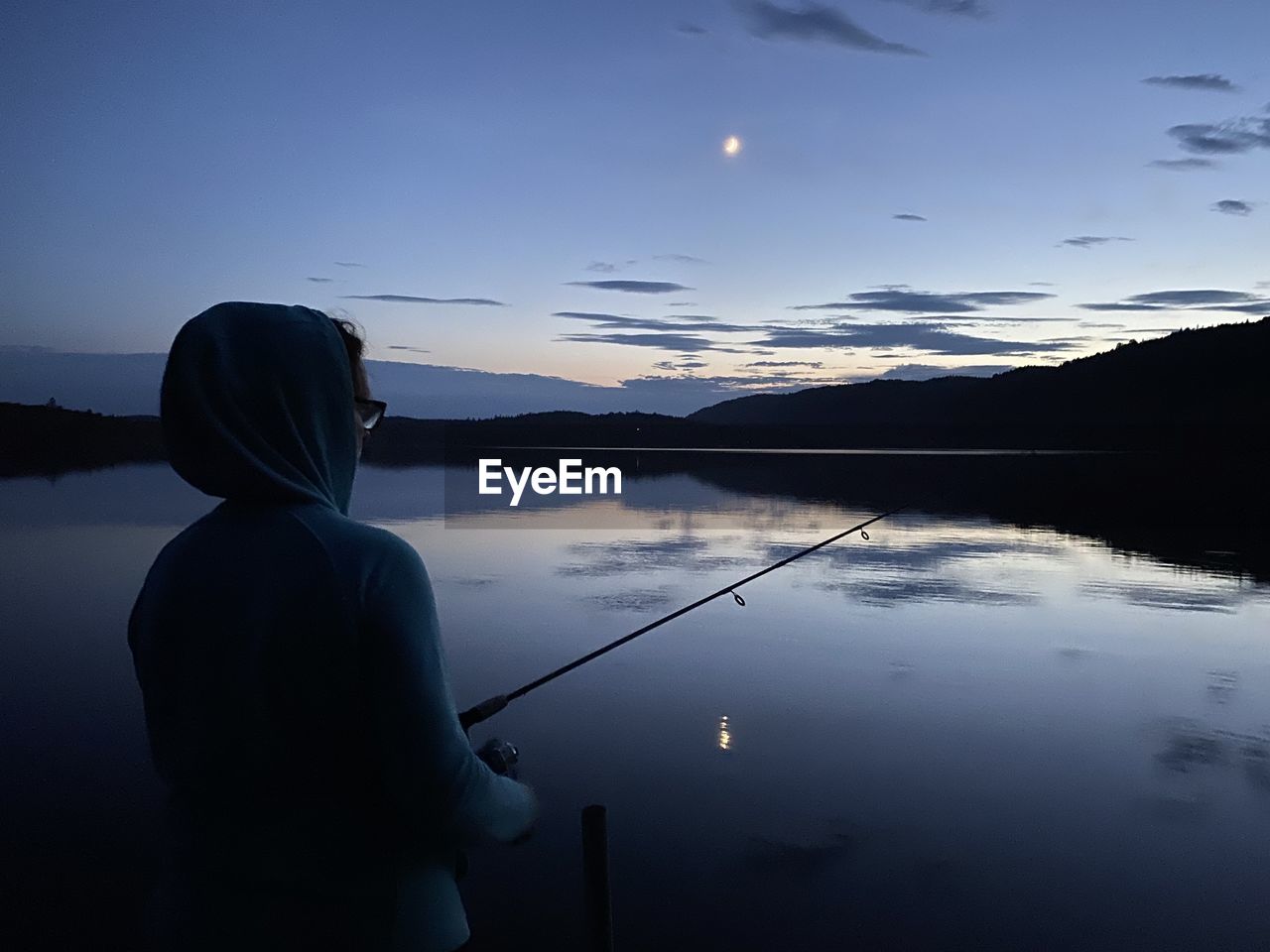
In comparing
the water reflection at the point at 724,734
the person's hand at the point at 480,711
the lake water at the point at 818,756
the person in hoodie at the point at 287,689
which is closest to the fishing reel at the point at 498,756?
the person in hoodie at the point at 287,689

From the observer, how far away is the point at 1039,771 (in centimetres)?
688

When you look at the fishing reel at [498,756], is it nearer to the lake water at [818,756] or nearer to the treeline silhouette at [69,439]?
the lake water at [818,756]

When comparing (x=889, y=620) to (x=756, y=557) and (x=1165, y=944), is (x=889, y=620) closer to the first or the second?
(x=756, y=557)

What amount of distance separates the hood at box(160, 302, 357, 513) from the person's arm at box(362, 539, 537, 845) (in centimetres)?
25

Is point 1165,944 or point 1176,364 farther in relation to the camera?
point 1176,364

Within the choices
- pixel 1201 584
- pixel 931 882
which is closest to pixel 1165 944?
pixel 931 882

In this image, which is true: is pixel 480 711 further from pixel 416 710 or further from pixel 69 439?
pixel 69 439

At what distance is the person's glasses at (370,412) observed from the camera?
1963 mm

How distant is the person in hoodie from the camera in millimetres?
1461

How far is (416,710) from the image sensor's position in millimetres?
1484

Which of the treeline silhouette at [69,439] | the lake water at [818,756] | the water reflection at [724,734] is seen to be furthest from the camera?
the treeline silhouette at [69,439]

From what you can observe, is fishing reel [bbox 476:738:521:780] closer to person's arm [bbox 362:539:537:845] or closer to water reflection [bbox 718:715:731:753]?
person's arm [bbox 362:539:537:845]

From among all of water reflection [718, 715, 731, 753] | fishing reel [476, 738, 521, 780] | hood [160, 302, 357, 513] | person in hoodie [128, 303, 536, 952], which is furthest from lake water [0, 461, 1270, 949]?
hood [160, 302, 357, 513]

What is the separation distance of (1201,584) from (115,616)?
1617 cm
